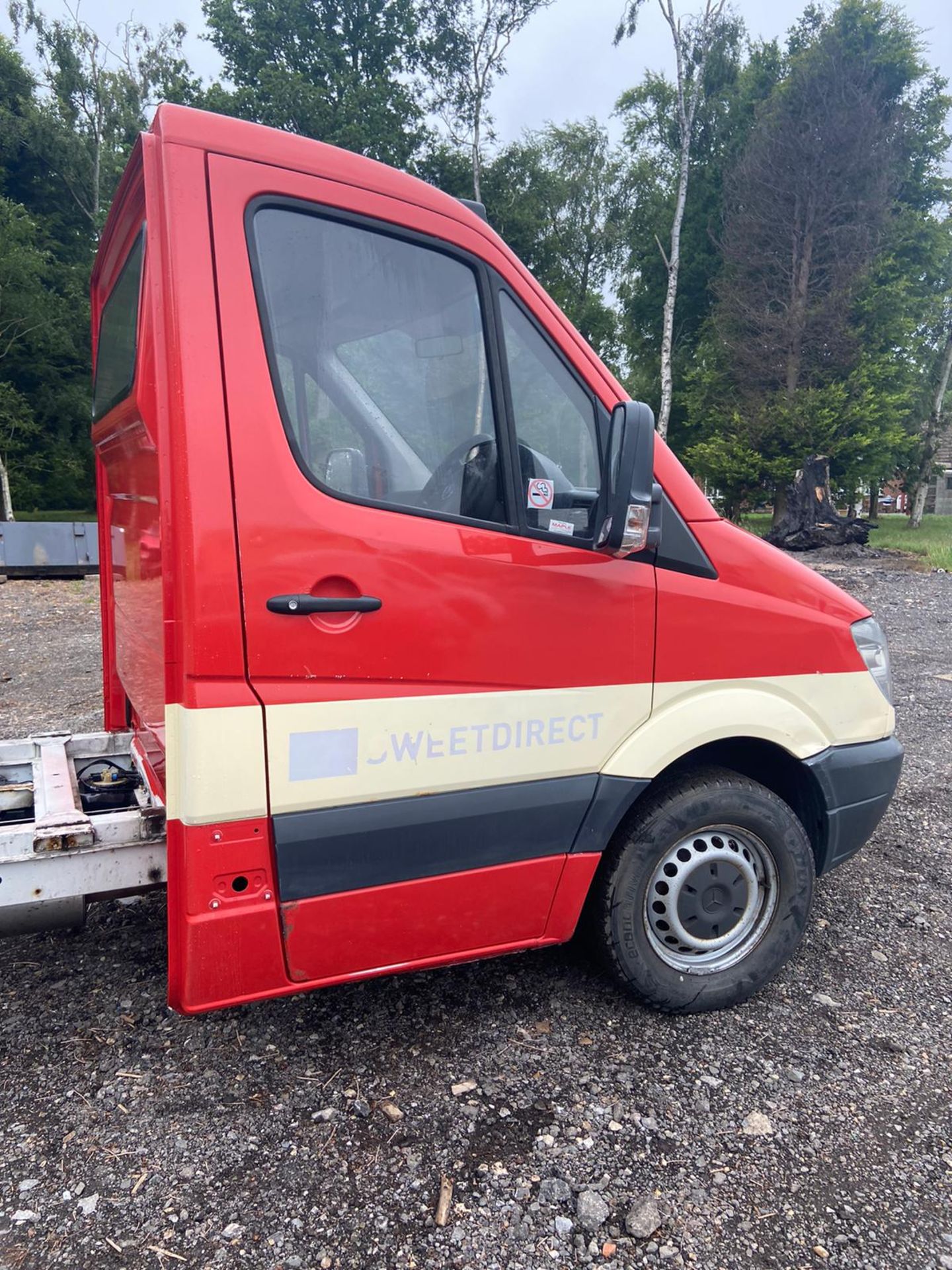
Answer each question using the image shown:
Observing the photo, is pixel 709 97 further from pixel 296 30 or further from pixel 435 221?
pixel 435 221

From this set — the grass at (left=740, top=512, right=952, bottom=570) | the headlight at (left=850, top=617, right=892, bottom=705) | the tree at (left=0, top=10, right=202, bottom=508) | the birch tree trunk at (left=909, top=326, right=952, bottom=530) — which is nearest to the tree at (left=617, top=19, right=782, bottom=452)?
the grass at (left=740, top=512, right=952, bottom=570)

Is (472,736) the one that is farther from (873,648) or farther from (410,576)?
(873,648)

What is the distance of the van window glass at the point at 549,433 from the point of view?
7.86ft

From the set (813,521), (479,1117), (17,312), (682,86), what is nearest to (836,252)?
(682,86)

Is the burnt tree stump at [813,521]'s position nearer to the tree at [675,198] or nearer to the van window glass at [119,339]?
the tree at [675,198]

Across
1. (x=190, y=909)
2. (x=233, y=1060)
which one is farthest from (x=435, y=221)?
(x=233, y=1060)

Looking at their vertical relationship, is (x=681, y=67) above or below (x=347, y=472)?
above

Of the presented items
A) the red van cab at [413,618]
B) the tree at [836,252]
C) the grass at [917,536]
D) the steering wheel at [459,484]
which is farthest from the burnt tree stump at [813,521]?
the steering wheel at [459,484]

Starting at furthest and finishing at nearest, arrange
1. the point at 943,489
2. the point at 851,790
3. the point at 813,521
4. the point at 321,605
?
the point at 943,489 < the point at 813,521 < the point at 851,790 < the point at 321,605

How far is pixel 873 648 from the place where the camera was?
10.0 feet

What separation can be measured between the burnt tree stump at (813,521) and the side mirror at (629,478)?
17.8 meters

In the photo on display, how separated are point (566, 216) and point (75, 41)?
18804 millimetres

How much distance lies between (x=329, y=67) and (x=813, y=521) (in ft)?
87.5

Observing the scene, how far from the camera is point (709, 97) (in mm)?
30344
